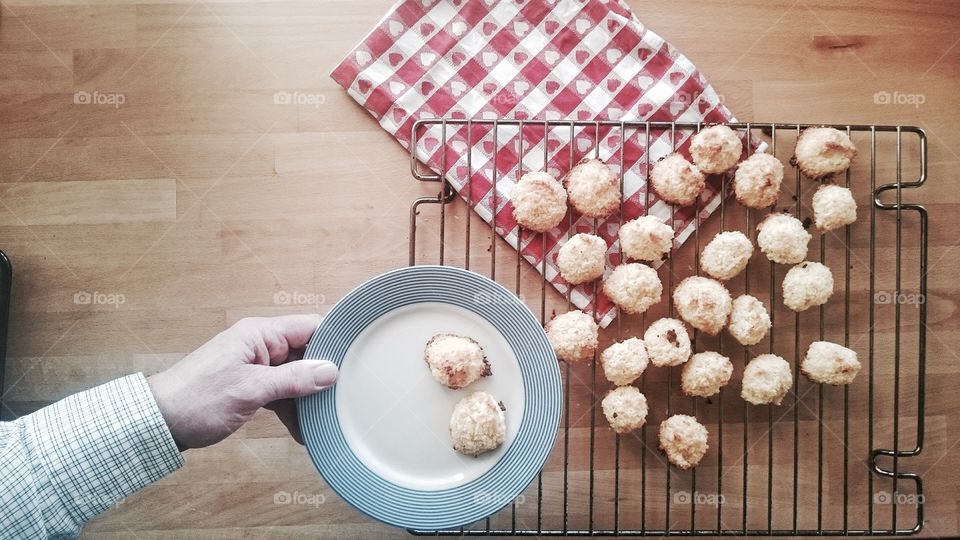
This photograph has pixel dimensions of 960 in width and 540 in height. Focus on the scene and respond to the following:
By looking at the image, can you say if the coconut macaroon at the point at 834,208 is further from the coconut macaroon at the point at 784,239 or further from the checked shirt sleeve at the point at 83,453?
the checked shirt sleeve at the point at 83,453

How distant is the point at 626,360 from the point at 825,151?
2.29 ft

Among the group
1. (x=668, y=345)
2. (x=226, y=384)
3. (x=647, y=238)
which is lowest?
(x=226, y=384)

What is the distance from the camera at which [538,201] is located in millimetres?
1564

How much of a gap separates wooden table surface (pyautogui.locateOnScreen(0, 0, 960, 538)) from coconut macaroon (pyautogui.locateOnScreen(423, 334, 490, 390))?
0.34 m

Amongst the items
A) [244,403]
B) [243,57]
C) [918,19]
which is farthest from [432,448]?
[918,19]

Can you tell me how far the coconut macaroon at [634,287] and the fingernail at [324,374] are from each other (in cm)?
68

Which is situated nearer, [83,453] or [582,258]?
[83,453]

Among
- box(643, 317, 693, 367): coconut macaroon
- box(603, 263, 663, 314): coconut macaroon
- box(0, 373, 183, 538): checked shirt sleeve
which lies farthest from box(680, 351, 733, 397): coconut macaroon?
box(0, 373, 183, 538): checked shirt sleeve

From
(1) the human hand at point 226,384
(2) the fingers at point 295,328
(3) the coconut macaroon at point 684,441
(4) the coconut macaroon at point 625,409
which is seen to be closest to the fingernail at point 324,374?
(1) the human hand at point 226,384

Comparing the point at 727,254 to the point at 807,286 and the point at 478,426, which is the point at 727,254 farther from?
the point at 478,426

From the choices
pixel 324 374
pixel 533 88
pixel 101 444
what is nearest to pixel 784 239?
pixel 533 88

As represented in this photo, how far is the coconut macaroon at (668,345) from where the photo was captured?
1.58 m

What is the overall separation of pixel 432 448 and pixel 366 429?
0.50ft

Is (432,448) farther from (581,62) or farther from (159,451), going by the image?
(581,62)
